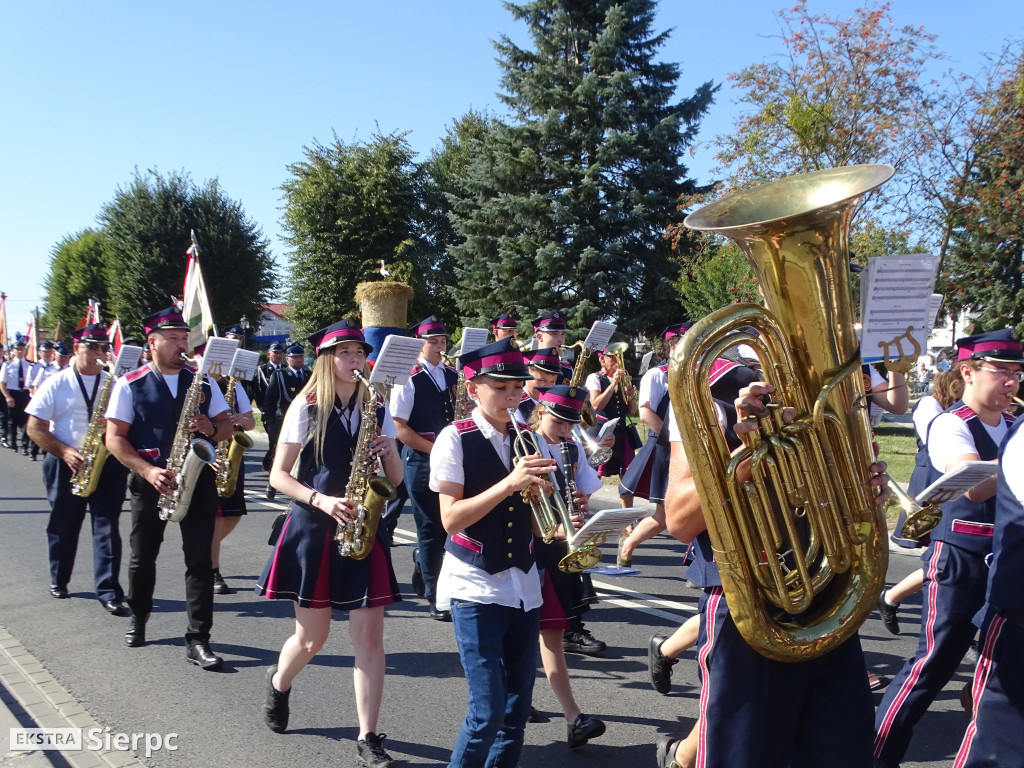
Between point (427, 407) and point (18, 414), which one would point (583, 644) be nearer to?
point (427, 407)

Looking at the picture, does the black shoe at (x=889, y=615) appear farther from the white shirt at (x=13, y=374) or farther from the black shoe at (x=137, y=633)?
the white shirt at (x=13, y=374)

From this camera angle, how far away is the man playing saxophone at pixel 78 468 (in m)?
6.48

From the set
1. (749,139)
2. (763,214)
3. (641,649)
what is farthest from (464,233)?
(763,214)

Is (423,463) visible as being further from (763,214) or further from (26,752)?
(763,214)

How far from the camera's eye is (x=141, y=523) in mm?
5543

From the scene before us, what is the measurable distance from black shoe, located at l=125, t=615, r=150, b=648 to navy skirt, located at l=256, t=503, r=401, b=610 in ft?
6.61

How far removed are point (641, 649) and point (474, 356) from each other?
2937mm

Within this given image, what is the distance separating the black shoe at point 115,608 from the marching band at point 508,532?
2 cm

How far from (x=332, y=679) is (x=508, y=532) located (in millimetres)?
2294

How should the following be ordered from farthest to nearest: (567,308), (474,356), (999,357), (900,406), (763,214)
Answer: (567,308)
(900,406)
(999,357)
(474,356)
(763,214)

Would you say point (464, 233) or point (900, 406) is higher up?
point (464, 233)

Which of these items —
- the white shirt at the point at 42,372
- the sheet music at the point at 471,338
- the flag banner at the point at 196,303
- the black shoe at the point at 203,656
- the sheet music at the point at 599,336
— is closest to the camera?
the black shoe at the point at 203,656

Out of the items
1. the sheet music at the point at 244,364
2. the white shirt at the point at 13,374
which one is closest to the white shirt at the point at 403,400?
the sheet music at the point at 244,364

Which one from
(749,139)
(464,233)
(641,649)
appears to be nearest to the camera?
(641,649)
